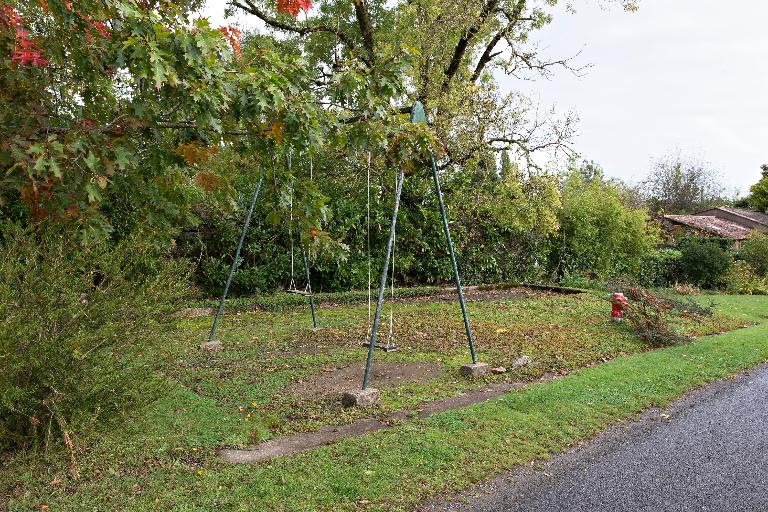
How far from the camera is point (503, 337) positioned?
29.4 feet

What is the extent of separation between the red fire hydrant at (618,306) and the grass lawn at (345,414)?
59cm

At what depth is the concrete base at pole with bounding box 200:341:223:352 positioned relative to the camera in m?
7.89

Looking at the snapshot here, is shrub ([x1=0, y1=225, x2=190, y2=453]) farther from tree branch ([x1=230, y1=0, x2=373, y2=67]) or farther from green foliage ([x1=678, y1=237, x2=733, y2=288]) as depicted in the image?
green foliage ([x1=678, y1=237, x2=733, y2=288])

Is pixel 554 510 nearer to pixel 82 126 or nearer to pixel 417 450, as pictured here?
pixel 417 450

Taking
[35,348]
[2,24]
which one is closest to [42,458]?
[35,348]

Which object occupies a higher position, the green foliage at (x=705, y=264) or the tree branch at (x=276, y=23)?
the tree branch at (x=276, y=23)

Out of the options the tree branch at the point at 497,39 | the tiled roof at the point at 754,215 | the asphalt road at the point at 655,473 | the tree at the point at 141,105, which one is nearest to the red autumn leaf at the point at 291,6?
the tree at the point at 141,105

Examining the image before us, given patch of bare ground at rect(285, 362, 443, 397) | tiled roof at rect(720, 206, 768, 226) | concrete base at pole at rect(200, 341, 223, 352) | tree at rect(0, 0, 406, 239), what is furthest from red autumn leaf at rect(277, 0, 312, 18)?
tiled roof at rect(720, 206, 768, 226)

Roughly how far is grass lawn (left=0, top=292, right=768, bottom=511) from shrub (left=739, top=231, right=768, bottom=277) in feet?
41.2

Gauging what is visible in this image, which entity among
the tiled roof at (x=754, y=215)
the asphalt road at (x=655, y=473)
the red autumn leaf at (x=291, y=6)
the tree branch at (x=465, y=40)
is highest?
the tree branch at (x=465, y=40)

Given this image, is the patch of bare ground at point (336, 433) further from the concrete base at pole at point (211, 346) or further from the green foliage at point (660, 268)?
the green foliage at point (660, 268)

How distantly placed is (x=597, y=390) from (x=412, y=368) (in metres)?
→ 2.18

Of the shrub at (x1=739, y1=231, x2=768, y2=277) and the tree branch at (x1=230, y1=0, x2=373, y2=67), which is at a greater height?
the tree branch at (x1=230, y1=0, x2=373, y2=67)

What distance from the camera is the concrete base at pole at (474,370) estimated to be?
657 centimetres
